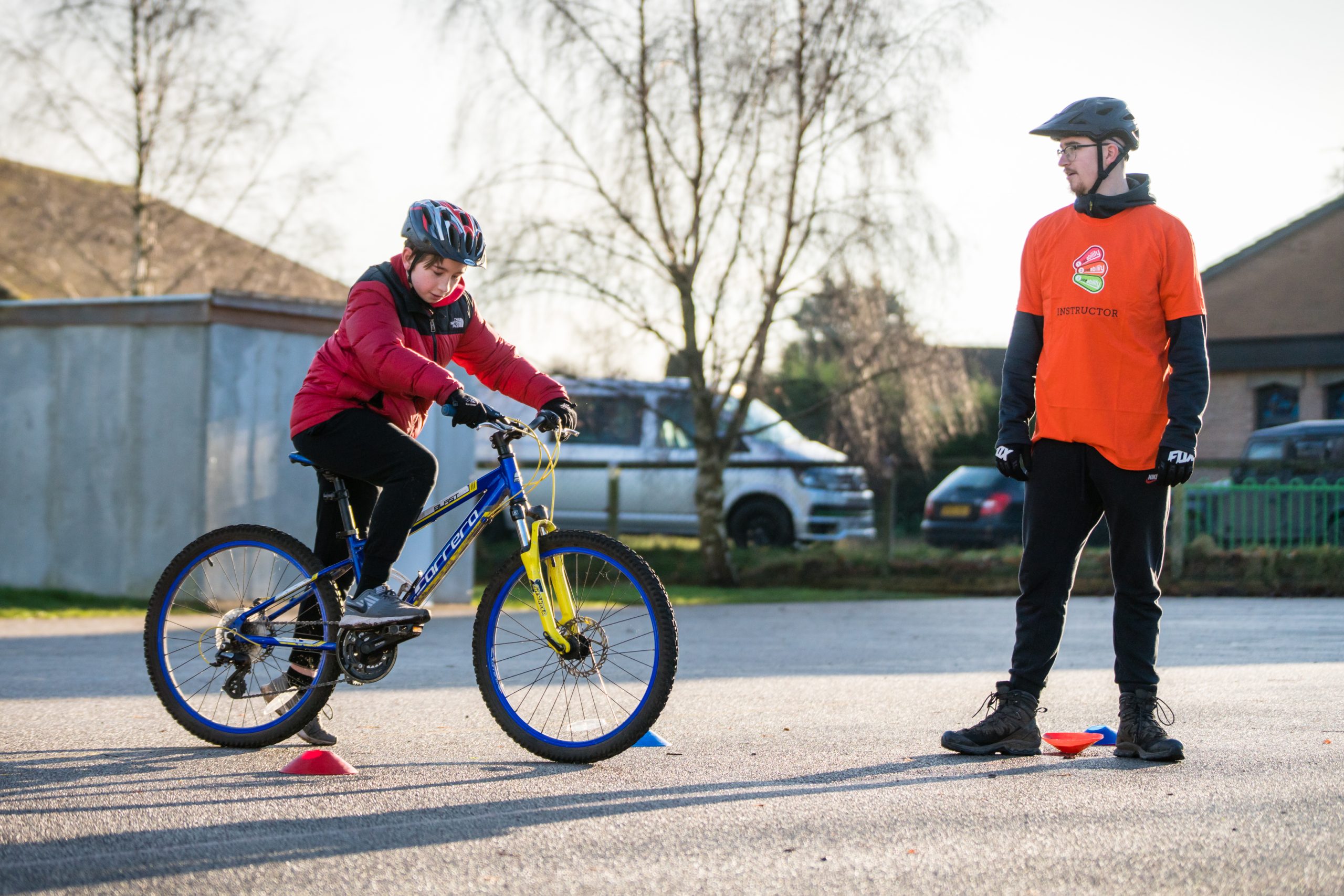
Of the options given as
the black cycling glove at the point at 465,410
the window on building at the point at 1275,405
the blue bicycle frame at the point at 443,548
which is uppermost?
the window on building at the point at 1275,405

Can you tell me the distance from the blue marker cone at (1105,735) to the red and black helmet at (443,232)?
2.73 m

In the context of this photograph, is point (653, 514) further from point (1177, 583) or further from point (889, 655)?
point (889, 655)

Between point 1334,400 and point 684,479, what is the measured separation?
14838mm

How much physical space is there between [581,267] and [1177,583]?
6.98 metres

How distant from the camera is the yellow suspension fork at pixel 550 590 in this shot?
4.55m

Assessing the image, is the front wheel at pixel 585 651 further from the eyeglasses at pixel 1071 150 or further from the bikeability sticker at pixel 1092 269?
the eyeglasses at pixel 1071 150

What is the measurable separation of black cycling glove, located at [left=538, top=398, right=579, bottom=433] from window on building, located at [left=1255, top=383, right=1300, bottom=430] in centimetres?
2338

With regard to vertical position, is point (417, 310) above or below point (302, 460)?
above

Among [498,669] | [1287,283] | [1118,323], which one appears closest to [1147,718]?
[1118,323]

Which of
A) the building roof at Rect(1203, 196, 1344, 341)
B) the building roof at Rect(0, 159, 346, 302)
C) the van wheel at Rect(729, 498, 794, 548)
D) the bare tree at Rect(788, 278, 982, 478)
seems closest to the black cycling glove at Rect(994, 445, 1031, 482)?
the bare tree at Rect(788, 278, 982, 478)

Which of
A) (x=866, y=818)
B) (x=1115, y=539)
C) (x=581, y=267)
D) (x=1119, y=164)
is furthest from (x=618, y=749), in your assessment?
(x=581, y=267)

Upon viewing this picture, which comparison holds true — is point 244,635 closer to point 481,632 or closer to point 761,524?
point 481,632

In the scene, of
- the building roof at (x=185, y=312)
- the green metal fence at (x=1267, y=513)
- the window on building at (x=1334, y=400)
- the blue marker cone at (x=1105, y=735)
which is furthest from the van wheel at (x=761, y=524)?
the window on building at (x=1334, y=400)

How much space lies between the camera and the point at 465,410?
4.41m
